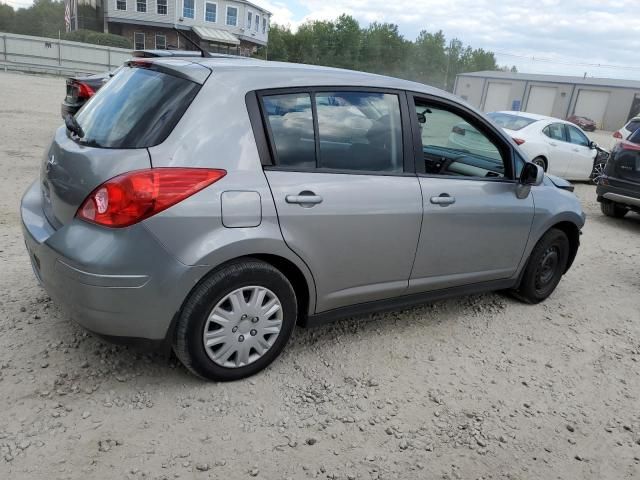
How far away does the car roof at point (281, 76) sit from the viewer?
292cm

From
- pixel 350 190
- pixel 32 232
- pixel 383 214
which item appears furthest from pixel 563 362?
pixel 32 232

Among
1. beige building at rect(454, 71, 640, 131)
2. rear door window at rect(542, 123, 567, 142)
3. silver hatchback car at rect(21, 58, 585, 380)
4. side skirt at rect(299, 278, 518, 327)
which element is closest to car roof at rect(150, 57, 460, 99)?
silver hatchback car at rect(21, 58, 585, 380)

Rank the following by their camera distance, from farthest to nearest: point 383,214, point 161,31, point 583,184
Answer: point 161,31
point 583,184
point 383,214

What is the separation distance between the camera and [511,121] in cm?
1147

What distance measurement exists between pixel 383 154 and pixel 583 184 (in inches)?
431

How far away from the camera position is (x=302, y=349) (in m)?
3.58

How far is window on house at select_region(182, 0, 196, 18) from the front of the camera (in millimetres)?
49094

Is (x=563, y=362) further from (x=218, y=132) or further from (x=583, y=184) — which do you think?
(x=583, y=184)

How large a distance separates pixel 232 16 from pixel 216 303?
53.8m

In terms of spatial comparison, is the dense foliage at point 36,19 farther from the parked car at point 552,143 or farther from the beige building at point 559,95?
the parked car at point 552,143

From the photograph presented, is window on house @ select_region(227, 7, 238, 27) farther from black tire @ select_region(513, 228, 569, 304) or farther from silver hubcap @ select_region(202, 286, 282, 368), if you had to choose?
silver hubcap @ select_region(202, 286, 282, 368)

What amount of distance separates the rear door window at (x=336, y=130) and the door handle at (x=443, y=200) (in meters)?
0.32

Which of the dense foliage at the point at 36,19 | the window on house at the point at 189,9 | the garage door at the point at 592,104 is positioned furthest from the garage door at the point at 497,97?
the dense foliage at the point at 36,19

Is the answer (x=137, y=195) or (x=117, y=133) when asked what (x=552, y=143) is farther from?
(x=137, y=195)
